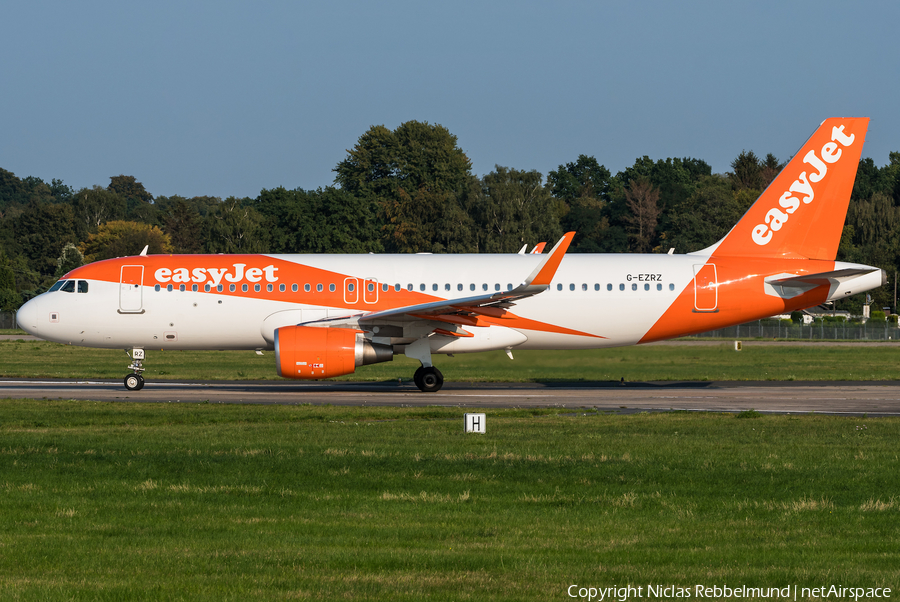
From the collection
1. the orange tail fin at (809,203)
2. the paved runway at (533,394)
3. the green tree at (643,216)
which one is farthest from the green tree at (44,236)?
the orange tail fin at (809,203)

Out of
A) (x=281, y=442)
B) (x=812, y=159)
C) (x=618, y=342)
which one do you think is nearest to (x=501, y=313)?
(x=618, y=342)

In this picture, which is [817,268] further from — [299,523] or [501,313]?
[299,523]

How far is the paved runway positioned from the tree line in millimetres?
56832

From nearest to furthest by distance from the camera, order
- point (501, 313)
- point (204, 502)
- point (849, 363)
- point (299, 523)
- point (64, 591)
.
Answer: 1. point (64, 591)
2. point (299, 523)
3. point (204, 502)
4. point (501, 313)
5. point (849, 363)

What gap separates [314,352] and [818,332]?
5263cm

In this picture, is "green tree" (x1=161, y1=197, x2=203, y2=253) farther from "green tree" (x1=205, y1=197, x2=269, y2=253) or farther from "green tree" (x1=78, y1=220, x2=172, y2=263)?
"green tree" (x1=205, y1=197, x2=269, y2=253)

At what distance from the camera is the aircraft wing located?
78.8 feet

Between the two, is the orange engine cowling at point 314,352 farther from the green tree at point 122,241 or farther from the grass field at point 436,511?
the green tree at point 122,241

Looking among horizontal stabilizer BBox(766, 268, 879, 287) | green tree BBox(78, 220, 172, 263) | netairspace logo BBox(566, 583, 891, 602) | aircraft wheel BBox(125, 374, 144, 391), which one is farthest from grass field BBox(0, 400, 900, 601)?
green tree BBox(78, 220, 172, 263)

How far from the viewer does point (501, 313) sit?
26172mm

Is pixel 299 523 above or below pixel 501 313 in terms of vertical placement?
below

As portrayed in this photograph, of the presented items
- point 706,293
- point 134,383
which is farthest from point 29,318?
point 706,293

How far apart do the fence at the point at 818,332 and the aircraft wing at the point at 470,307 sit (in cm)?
4075

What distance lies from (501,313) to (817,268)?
28.8 ft
